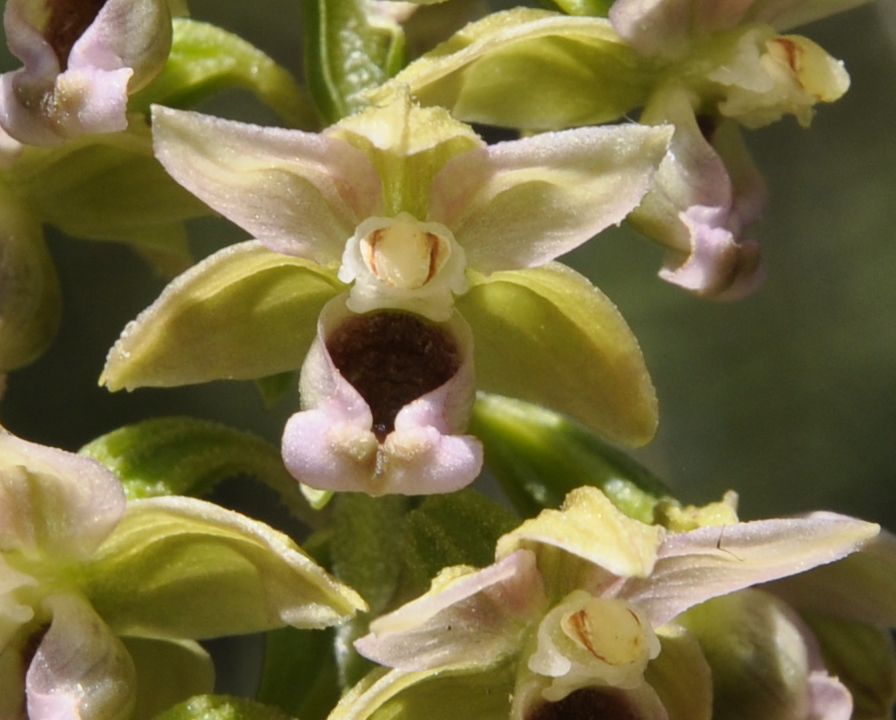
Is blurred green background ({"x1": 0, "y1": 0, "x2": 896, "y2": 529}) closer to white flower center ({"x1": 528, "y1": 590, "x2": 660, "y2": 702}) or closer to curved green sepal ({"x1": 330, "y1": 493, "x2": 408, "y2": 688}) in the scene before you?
curved green sepal ({"x1": 330, "y1": 493, "x2": 408, "y2": 688})

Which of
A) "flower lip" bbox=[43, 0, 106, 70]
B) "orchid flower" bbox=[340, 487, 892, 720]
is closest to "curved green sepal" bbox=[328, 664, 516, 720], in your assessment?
"orchid flower" bbox=[340, 487, 892, 720]

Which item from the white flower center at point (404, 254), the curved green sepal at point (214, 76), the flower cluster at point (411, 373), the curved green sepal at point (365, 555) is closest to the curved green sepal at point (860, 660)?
the flower cluster at point (411, 373)

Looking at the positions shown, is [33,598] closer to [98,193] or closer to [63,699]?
[63,699]

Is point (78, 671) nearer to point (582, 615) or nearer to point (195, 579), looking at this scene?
point (195, 579)

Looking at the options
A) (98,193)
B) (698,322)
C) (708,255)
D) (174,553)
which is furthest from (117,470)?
(698,322)

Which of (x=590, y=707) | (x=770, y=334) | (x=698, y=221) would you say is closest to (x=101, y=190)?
(x=698, y=221)

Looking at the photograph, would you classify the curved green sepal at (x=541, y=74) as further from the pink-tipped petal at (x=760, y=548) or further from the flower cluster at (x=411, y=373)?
the pink-tipped petal at (x=760, y=548)
